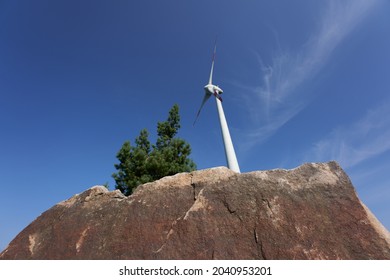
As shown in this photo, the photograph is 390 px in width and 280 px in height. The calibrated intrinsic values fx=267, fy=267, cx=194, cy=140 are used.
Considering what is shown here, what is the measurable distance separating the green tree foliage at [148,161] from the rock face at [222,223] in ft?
42.6

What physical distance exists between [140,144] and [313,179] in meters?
18.9

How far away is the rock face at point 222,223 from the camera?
4570mm

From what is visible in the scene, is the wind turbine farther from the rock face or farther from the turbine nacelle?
the rock face

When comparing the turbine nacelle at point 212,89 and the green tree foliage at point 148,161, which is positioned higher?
the turbine nacelle at point 212,89

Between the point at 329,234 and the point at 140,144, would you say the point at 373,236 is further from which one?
the point at 140,144

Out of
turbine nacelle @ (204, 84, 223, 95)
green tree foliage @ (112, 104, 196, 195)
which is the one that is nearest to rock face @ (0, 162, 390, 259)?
green tree foliage @ (112, 104, 196, 195)

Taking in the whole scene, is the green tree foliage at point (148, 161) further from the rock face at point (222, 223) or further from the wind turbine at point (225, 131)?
the rock face at point (222, 223)

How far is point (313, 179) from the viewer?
5379 millimetres

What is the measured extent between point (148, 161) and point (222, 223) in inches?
598

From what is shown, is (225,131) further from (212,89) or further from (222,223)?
(222,223)

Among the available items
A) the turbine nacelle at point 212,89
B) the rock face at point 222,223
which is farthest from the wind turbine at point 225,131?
the rock face at point 222,223

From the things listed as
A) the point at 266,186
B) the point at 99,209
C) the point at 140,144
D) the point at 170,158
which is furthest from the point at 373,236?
the point at 140,144

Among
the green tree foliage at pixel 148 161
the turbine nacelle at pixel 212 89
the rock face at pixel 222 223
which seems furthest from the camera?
the turbine nacelle at pixel 212 89

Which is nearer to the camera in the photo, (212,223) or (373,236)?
(373,236)
